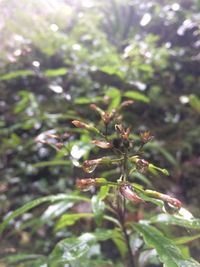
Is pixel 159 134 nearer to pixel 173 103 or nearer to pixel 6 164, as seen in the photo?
pixel 173 103

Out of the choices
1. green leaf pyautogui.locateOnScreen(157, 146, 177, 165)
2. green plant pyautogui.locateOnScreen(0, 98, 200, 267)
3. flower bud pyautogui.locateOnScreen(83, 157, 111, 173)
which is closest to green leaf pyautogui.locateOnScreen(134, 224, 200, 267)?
green plant pyautogui.locateOnScreen(0, 98, 200, 267)

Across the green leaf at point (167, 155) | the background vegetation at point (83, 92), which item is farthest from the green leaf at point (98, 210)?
the green leaf at point (167, 155)

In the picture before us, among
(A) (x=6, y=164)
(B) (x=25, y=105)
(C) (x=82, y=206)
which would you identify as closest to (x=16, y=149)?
(A) (x=6, y=164)

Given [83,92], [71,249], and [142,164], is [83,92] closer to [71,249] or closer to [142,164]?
[71,249]

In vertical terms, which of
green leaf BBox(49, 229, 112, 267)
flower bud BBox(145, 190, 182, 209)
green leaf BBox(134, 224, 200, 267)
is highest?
flower bud BBox(145, 190, 182, 209)

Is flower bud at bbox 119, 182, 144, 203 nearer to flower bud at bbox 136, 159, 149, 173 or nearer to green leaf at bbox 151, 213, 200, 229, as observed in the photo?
flower bud at bbox 136, 159, 149, 173

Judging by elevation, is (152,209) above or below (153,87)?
below
